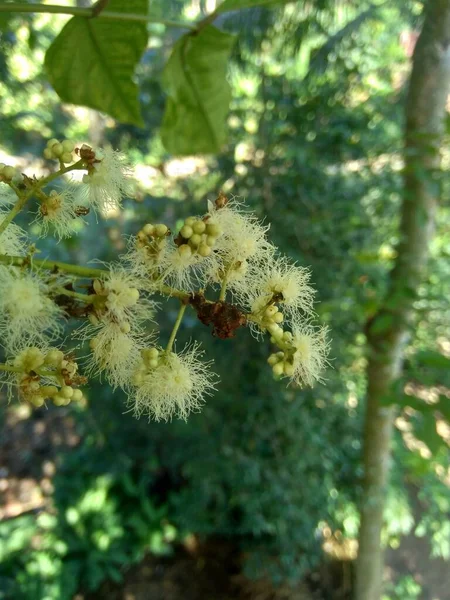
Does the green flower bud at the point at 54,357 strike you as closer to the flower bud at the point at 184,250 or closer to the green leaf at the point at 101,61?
the flower bud at the point at 184,250

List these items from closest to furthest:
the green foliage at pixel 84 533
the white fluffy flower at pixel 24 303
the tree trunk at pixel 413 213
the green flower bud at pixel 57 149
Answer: the white fluffy flower at pixel 24 303, the green flower bud at pixel 57 149, the tree trunk at pixel 413 213, the green foliage at pixel 84 533

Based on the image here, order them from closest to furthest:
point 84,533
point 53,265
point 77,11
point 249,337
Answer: point 53,265 → point 77,11 → point 249,337 → point 84,533

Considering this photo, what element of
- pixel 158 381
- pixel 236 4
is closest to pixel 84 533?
pixel 158 381

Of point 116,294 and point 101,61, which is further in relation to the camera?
point 101,61

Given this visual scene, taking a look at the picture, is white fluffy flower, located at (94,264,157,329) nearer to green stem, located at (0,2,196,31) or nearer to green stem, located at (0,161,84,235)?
green stem, located at (0,161,84,235)

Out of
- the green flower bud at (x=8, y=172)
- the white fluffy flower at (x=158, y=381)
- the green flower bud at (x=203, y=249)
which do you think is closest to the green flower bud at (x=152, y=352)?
the white fluffy flower at (x=158, y=381)

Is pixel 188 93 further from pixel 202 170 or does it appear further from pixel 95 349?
pixel 202 170

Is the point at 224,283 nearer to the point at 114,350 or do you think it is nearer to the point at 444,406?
the point at 114,350
